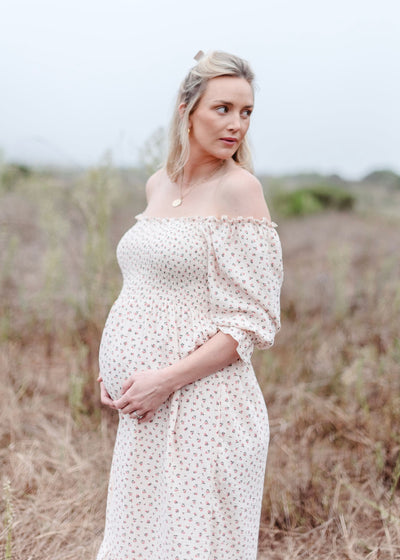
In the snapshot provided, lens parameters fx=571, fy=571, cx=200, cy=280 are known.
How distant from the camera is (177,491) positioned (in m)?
1.53

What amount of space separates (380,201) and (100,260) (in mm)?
12317

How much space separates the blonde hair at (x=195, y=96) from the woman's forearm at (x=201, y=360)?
0.53 m

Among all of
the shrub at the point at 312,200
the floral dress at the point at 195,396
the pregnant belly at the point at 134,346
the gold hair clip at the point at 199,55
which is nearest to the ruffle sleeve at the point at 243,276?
the floral dress at the point at 195,396

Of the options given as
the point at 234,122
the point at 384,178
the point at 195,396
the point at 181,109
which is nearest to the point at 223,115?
the point at 234,122

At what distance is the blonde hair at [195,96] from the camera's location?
5.15ft

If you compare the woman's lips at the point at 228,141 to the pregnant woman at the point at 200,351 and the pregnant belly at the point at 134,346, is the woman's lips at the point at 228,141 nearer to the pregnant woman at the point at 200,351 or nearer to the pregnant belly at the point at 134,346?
the pregnant woman at the point at 200,351

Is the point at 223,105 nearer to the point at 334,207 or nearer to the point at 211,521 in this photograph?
the point at 211,521

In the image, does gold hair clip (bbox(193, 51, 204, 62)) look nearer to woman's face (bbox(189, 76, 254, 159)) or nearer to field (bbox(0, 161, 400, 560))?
woman's face (bbox(189, 76, 254, 159))

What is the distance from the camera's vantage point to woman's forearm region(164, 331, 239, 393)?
4.93 ft

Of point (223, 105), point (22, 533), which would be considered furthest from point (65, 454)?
point (223, 105)

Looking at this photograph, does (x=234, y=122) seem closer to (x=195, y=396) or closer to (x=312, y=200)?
(x=195, y=396)

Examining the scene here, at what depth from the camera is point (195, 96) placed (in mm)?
1598

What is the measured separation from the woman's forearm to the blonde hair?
0.53 metres

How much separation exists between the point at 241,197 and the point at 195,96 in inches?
12.7
